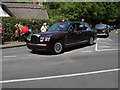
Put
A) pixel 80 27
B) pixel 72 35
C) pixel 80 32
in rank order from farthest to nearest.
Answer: pixel 80 27 < pixel 80 32 < pixel 72 35

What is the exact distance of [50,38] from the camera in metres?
7.60

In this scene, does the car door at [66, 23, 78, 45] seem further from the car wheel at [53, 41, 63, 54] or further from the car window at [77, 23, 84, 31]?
the car wheel at [53, 41, 63, 54]

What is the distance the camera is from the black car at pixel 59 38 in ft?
25.2

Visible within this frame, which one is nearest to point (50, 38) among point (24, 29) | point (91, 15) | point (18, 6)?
point (24, 29)

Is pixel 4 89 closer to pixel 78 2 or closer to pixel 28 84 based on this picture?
pixel 28 84

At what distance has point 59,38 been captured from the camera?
26.3 feet

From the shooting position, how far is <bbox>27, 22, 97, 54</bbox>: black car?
7.68 metres

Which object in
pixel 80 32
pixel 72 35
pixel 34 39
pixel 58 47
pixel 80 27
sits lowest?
pixel 58 47

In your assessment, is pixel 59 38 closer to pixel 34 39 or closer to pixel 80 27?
pixel 34 39

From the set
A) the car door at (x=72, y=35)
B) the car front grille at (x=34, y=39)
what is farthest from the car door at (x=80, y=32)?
the car front grille at (x=34, y=39)

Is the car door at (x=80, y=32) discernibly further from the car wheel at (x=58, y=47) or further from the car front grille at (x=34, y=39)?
the car front grille at (x=34, y=39)

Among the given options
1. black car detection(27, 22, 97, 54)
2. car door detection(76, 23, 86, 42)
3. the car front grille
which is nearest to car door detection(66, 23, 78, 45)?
black car detection(27, 22, 97, 54)

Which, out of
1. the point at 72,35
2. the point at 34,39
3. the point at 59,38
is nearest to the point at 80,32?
the point at 72,35

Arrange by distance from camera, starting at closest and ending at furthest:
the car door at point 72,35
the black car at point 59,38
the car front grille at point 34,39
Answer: the black car at point 59,38 → the car front grille at point 34,39 → the car door at point 72,35
